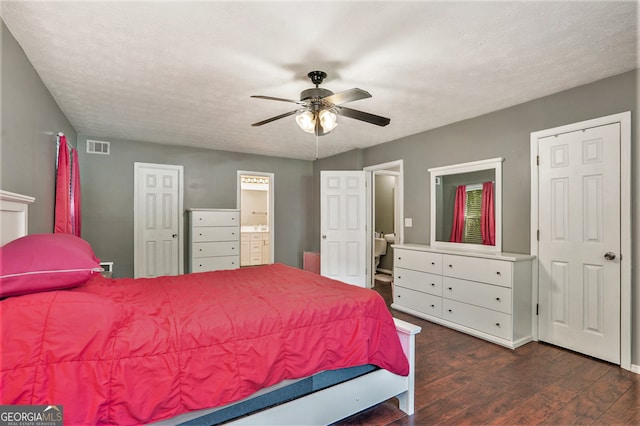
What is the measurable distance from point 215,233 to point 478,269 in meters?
3.62

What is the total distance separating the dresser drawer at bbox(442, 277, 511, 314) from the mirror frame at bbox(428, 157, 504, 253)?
49 cm

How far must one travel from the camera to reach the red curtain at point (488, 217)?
3520mm

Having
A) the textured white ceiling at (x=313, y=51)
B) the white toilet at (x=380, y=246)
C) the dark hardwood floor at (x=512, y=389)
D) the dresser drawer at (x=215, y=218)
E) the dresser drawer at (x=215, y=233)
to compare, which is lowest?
the dark hardwood floor at (x=512, y=389)

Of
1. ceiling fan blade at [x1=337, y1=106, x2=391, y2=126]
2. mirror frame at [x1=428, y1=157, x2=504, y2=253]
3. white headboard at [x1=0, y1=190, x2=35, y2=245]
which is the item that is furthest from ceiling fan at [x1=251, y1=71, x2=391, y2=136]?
white headboard at [x1=0, y1=190, x2=35, y2=245]

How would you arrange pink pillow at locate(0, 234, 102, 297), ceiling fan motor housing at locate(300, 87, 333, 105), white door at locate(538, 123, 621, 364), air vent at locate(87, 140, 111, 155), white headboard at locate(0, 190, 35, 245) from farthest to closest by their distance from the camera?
air vent at locate(87, 140, 111, 155) < white door at locate(538, 123, 621, 364) < ceiling fan motor housing at locate(300, 87, 333, 105) < white headboard at locate(0, 190, 35, 245) < pink pillow at locate(0, 234, 102, 297)

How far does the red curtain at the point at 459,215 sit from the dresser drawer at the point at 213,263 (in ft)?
10.5

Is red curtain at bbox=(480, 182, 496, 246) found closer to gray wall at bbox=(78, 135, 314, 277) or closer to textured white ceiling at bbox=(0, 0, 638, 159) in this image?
textured white ceiling at bbox=(0, 0, 638, 159)

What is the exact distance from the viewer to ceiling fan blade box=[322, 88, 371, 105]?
82.5 inches

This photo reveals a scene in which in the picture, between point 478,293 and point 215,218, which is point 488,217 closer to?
point 478,293

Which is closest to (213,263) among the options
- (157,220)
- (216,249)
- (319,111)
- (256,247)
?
(216,249)

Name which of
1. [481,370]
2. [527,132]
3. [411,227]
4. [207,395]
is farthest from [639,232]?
[207,395]

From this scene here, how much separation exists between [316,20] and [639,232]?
114 inches

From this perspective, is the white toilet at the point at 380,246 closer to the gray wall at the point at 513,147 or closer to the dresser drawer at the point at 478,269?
the gray wall at the point at 513,147

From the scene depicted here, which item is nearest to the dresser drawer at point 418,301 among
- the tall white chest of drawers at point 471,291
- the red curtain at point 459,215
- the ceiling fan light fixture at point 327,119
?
the tall white chest of drawers at point 471,291
